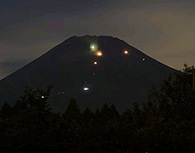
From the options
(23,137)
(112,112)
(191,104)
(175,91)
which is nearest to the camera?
(23,137)

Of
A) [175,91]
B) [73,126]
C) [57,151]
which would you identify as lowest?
[57,151]

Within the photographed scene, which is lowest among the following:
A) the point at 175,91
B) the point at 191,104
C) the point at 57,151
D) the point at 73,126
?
the point at 57,151

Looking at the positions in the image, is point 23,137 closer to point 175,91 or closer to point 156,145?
point 156,145

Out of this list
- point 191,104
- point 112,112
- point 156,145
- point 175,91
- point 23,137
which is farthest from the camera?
point 112,112

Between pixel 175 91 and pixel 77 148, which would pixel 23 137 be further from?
pixel 175 91

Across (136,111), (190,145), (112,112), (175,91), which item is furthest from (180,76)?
(190,145)

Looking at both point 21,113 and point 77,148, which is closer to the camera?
point 77,148

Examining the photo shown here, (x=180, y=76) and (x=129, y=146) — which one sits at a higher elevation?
(x=180, y=76)

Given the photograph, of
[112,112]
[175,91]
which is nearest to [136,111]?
[175,91]

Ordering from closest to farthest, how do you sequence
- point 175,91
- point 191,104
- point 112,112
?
point 191,104 < point 175,91 < point 112,112
